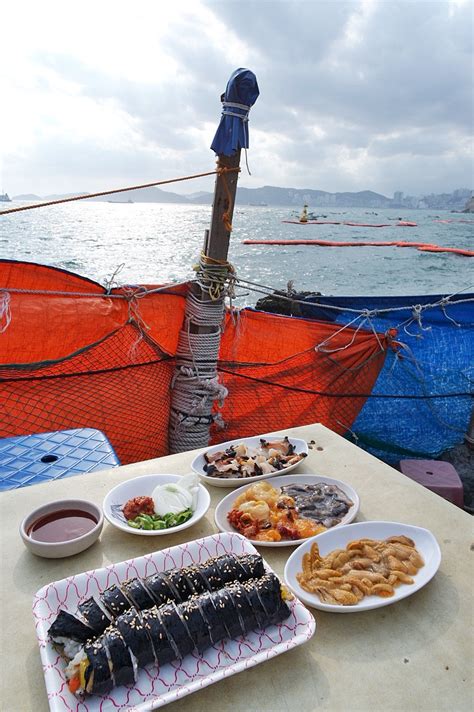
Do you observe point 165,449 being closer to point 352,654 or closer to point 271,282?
point 352,654

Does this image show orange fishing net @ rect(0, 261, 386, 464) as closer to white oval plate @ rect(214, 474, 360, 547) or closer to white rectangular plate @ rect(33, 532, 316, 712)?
white oval plate @ rect(214, 474, 360, 547)

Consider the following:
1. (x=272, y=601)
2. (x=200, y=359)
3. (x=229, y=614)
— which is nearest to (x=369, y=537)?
(x=272, y=601)

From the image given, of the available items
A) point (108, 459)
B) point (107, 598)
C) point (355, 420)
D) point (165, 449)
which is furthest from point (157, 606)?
point (355, 420)

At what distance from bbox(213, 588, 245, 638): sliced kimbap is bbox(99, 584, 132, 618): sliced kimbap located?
1.02ft

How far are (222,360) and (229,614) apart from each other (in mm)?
3297

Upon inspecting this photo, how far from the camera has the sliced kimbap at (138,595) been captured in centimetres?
160

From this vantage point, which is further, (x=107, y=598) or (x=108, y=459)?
(x=108, y=459)

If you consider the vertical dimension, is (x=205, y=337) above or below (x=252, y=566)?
above

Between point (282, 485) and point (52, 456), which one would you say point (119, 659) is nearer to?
point (282, 485)

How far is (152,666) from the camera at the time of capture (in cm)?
145

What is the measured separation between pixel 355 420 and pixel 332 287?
2489cm

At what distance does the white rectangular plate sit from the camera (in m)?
1.35

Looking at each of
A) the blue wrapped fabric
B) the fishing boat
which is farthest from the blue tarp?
the blue wrapped fabric

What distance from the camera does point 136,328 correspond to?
163 inches
